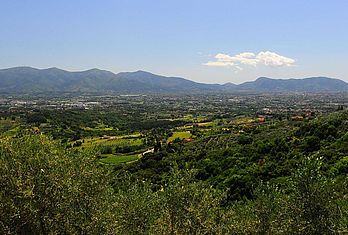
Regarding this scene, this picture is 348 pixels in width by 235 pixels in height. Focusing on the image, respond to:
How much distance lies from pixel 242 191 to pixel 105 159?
60.9m

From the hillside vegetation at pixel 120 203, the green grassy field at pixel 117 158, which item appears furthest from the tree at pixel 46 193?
the green grassy field at pixel 117 158

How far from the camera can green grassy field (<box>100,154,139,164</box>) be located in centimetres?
7775

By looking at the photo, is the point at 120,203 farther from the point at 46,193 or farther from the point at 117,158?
the point at 117,158

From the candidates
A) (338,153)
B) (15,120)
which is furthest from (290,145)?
(15,120)

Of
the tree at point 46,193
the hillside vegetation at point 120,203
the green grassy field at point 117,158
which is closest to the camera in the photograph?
the tree at point 46,193

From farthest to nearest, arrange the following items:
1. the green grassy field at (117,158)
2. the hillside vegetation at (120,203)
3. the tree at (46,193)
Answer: the green grassy field at (117,158) < the hillside vegetation at (120,203) < the tree at (46,193)

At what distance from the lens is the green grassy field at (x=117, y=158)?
255ft

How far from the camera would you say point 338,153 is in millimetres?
32875

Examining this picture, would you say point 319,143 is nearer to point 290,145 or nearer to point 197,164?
point 290,145

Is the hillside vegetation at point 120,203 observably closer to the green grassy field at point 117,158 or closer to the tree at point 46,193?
the tree at point 46,193

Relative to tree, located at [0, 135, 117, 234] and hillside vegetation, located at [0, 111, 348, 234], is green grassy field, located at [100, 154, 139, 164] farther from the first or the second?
tree, located at [0, 135, 117, 234]

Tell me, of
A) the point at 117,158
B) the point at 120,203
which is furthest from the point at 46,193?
the point at 117,158

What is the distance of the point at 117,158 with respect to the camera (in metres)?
81.6

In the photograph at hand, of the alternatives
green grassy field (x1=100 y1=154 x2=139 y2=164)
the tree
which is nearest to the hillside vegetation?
the tree
